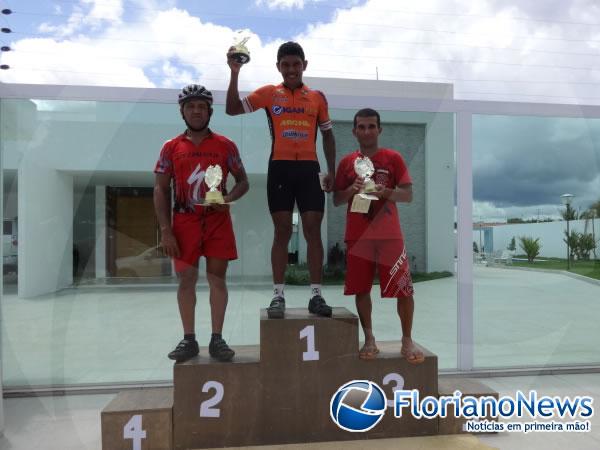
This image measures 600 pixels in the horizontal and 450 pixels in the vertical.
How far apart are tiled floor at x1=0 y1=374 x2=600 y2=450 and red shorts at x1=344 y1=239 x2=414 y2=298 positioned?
0.92m

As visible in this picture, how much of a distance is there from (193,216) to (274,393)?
1.17 m

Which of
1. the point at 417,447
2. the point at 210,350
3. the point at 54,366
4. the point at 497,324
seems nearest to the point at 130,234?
the point at 54,366

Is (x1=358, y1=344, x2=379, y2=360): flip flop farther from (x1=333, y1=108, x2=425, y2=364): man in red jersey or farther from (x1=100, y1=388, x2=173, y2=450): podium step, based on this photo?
(x1=100, y1=388, x2=173, y2=450): podium step

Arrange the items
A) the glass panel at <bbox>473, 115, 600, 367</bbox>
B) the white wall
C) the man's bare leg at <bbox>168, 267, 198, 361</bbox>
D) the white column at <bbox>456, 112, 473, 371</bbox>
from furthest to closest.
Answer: the white wall, the glass panel at <bbox>473, 115, 600, 367</bbox>, the white column at <bbox>456, 112, 473, 371</bbox>, the man's bare leg at <bbox>168, 267, 198, 361</bbox>

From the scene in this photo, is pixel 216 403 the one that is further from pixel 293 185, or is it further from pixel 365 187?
pixel 365 187

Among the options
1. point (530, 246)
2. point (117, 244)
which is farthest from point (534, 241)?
point (117, 244)

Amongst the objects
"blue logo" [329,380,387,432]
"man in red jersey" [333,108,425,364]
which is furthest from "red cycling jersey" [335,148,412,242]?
"blue logo" [329,380,387,432]

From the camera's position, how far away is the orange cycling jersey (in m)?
2.79

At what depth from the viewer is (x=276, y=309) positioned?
107 inches

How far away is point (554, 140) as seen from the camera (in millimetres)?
4348

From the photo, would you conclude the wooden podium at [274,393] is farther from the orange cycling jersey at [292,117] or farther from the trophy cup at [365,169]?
the orange cycling jersey at [292,117]

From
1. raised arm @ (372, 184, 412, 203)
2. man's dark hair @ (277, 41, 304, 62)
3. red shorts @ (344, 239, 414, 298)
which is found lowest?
red shorts @ (344, 239, 414, 298)

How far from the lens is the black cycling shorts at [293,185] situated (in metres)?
2.79

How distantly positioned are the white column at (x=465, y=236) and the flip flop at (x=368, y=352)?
1534mm
